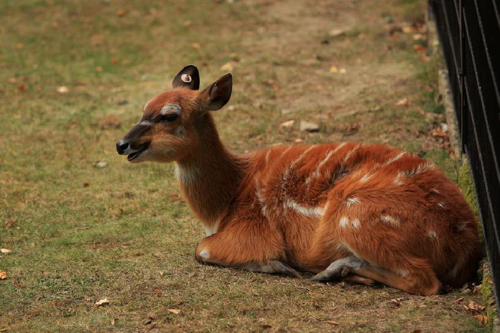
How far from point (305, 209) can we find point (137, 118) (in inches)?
178

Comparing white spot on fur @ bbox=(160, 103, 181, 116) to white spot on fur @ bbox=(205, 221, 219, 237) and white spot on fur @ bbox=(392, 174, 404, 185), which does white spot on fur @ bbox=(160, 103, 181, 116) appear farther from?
white spot on fur @ bbox=(392, 174, 404, 185)

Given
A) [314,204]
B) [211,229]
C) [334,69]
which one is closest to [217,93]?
[211,229]

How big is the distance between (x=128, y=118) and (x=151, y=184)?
6.79 feet

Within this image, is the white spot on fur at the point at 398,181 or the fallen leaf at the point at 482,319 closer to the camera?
the fallen leaf at the point at 482,319

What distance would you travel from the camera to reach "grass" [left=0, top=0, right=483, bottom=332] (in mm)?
5207

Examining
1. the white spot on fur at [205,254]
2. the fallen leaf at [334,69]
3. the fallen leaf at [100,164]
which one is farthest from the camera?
the fallen leaf at [334,69]

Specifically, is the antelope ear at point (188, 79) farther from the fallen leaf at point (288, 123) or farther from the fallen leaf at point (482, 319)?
the fallen leaf at point (482, 319)

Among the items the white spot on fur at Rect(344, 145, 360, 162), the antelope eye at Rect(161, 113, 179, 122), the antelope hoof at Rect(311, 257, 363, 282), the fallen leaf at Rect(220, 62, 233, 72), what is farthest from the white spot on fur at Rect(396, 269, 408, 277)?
the fallen leaf at Rect(220, 62, 233, 72)

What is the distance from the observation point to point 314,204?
19.0ft

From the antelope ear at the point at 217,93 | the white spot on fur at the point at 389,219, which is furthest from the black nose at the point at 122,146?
the white spot on fur at the point at 389,219

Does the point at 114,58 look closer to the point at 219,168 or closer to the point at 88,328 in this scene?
the point at 219,168

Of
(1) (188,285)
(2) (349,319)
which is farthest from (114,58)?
(2) (349,319)

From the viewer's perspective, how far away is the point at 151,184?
8023mm

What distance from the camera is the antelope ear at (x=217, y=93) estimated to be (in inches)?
241
